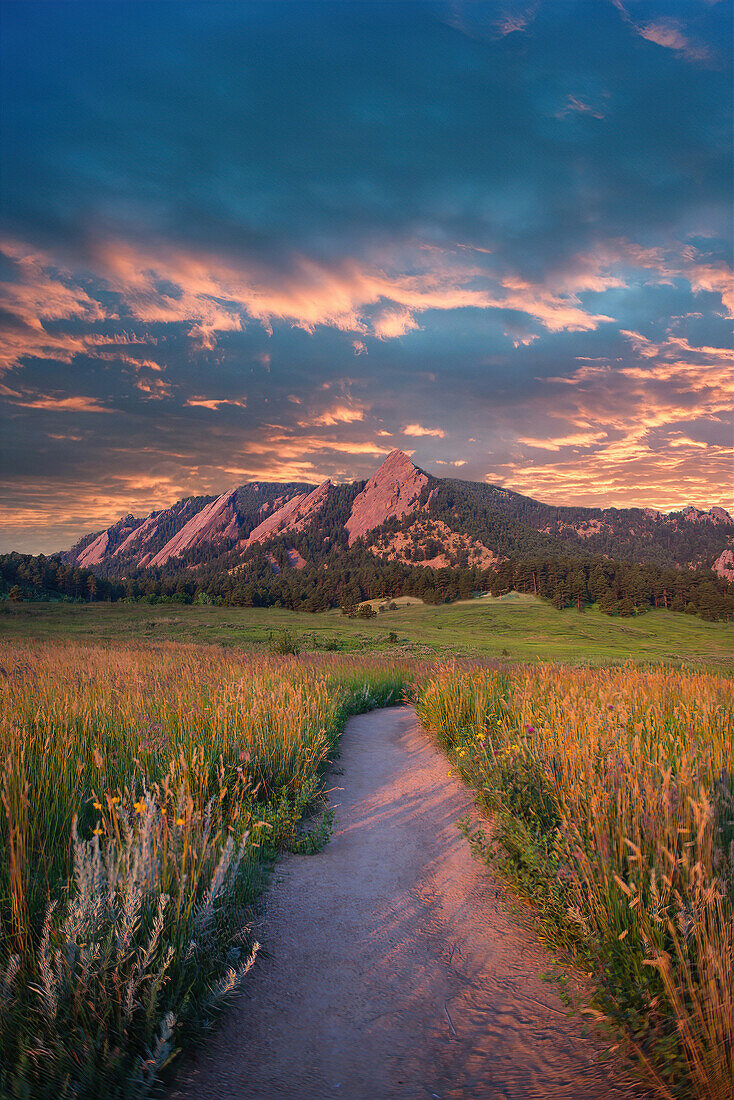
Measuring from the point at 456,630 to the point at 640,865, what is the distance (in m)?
62.3

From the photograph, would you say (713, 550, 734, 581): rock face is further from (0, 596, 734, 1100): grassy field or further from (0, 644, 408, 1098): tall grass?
(0, 644, 408, 1098): tall grass

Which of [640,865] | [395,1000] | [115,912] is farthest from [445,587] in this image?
[115,912]

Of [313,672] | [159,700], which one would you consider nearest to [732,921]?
[159,700]

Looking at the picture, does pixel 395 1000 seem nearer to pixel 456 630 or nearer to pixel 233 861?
pixel 233 861

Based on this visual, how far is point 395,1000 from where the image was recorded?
2.97 meters

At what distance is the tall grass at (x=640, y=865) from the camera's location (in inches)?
84.3

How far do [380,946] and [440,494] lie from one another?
635ft

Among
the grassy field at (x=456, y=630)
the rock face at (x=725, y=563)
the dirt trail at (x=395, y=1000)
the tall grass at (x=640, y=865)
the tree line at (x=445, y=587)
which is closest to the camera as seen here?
the tall grass at (x=640, y=865)

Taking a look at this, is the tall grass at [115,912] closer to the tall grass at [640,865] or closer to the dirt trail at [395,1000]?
the dirt trail at [395,1000]

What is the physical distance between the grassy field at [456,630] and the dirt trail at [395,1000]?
28154mm

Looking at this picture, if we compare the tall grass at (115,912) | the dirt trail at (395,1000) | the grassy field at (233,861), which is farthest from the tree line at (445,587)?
the dirt trail at (395,1000)

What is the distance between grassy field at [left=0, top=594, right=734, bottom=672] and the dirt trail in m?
28.2

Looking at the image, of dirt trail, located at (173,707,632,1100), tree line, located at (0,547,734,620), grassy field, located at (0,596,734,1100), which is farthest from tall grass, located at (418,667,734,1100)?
tree line, located at (0,547,734,620)

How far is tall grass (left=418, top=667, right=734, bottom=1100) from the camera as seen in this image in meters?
2.14
